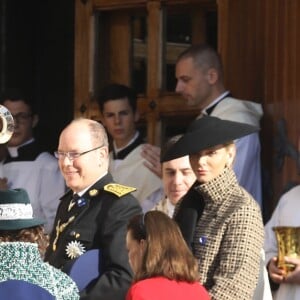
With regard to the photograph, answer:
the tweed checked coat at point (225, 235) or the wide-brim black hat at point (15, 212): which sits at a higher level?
the wide-brim black hat at point (15, 212)

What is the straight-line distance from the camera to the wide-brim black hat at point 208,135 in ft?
18.8

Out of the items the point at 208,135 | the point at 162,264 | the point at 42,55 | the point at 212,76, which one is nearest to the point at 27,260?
the point at 162,264

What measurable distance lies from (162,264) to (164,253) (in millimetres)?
53

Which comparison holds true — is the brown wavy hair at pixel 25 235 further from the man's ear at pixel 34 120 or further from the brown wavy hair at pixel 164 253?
the man's ear at pixel 34 120

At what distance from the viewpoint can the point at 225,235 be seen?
18.2 feet

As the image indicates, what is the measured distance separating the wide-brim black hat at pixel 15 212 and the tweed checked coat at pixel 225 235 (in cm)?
73

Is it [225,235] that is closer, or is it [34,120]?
[225,235]

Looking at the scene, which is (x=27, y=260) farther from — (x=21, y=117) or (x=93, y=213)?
(x=21, y=117)

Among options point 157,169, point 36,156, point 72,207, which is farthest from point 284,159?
point 36,156

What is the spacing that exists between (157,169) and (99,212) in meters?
1.24

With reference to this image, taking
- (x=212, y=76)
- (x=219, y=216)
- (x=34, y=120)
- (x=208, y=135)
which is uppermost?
(x=212, y=76)

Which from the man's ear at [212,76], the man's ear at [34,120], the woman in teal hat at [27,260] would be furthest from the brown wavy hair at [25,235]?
the man's ear at [34,120]

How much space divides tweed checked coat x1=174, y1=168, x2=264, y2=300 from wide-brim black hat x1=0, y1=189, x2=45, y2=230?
0.73 meters

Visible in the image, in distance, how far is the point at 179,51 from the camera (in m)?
8.04
